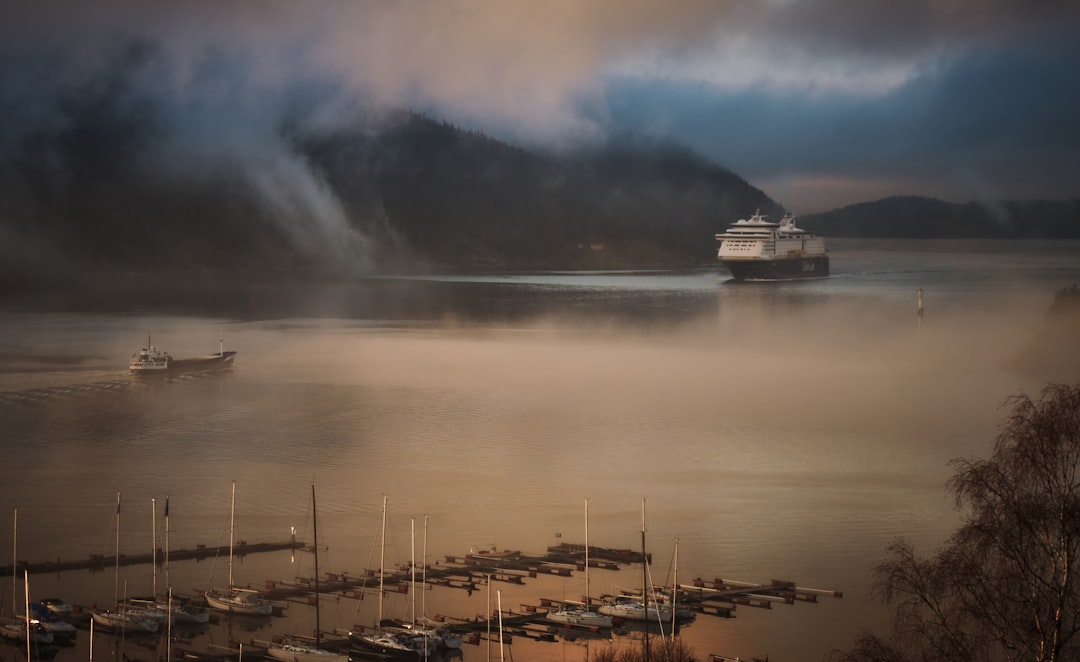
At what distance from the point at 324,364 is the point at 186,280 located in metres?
35.3

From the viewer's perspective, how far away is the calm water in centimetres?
859

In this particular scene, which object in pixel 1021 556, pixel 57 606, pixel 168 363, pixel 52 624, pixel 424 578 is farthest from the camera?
pixel 168 363

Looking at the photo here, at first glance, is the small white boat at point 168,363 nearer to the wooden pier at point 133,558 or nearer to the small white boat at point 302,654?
the wooden pier at point 133,558

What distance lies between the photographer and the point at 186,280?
5506 centimetres

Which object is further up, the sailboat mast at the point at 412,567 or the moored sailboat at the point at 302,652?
the sailboat mast at the point at 412,567

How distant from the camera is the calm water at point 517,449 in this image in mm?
8586

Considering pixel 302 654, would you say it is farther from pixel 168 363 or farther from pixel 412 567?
pixel 168 363

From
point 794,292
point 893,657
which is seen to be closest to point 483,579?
point 893,657

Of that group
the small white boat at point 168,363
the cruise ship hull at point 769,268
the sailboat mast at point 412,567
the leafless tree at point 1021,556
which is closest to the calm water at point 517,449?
the sailboat mast at point 412,567

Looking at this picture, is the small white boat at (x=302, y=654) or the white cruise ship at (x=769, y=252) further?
the white cruise ship at (x=769, y=252)

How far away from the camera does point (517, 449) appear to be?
1343 cm

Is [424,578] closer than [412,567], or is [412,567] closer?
[424,578]

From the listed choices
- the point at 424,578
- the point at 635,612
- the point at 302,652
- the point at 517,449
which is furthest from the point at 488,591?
the point at 517,449

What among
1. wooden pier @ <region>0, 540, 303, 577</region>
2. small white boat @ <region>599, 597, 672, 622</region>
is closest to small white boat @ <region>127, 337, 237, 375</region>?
wooden pier @ <region>0, 540, 303, 577</region>
